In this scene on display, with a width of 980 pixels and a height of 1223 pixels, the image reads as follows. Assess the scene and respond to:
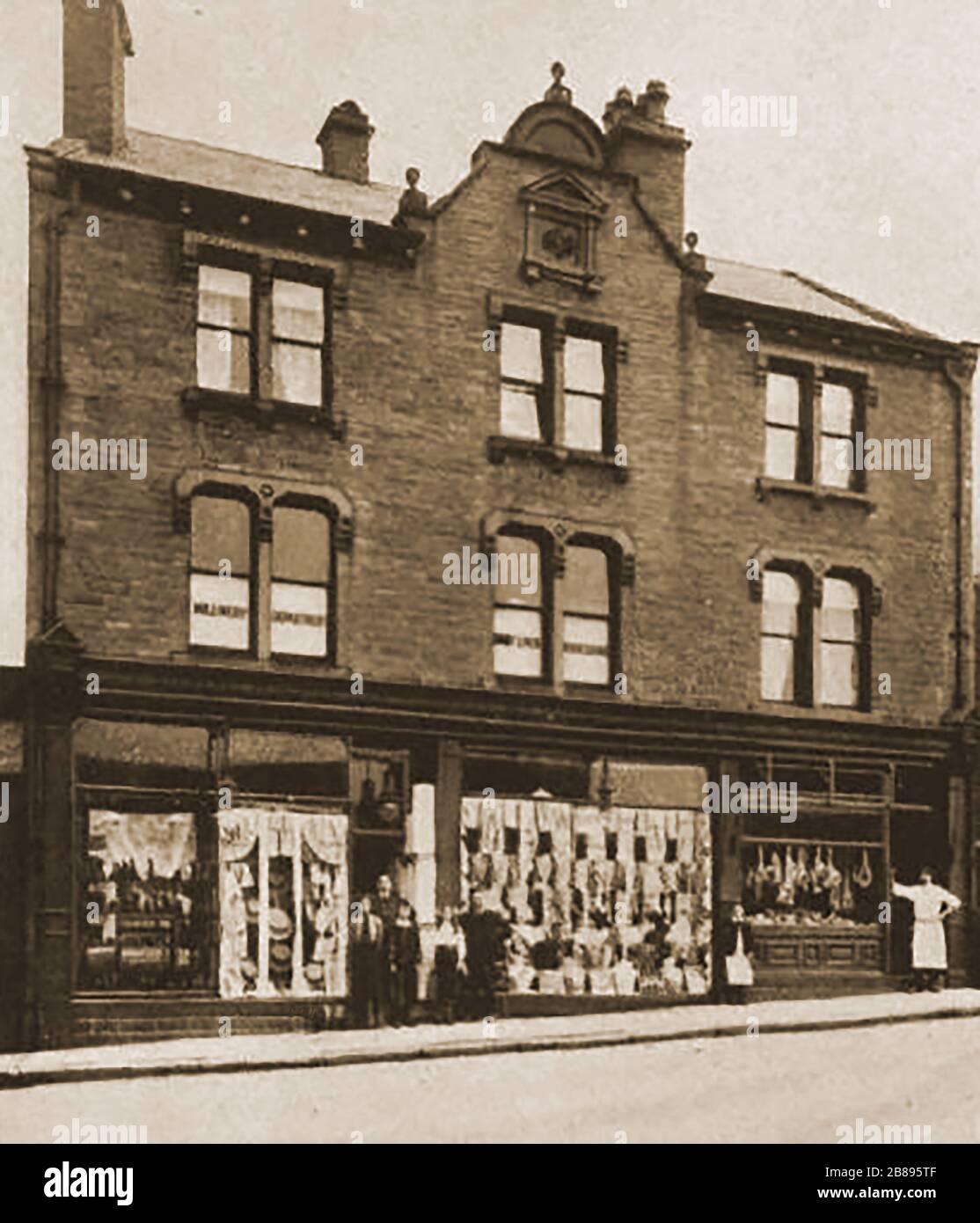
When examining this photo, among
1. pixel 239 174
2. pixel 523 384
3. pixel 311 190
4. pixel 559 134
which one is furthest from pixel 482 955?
pixel 559 134

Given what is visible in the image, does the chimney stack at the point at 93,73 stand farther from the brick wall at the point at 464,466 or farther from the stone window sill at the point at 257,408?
the stone window sill at the point at 257,408

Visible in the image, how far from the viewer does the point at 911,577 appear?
990 inches

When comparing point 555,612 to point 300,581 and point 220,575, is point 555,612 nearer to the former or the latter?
point 300,581

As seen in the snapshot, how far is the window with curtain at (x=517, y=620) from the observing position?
72.0ft

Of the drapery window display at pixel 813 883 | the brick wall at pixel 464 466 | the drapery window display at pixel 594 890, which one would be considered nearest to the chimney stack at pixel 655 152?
the brick wall at pixel 464 466

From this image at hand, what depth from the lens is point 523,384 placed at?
22.4m

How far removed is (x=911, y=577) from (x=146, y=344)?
11259 millimetres

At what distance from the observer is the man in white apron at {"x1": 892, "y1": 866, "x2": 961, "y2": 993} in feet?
78.6

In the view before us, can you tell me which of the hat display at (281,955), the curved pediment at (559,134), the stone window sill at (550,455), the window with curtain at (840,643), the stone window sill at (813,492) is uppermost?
the curved pediment at (559,134)

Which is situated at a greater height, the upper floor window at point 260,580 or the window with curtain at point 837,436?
the window with curtain at point 837,436

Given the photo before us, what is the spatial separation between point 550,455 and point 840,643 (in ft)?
16.7

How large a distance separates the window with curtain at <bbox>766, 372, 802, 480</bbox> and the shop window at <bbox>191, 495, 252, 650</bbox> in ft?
25.1

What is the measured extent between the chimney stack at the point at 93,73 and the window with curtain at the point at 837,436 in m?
9.94

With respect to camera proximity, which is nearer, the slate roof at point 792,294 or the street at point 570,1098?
the street at point 570,1098
